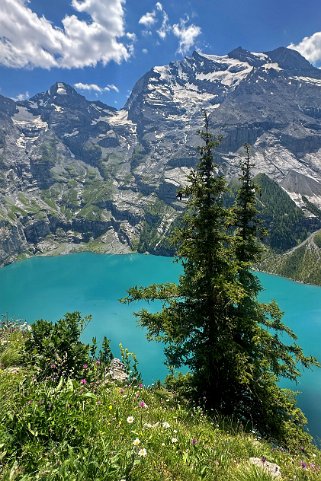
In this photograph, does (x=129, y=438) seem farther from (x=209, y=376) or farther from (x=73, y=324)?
(x=209, y=376)

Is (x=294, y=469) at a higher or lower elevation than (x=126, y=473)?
lower

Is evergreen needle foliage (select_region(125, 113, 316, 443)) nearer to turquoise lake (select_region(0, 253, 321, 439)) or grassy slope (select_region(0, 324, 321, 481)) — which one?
grassy slope (select_region(0, 324, 321, 481))

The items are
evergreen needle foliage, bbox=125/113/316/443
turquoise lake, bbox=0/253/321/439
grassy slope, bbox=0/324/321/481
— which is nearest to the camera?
grassy slope, bbox=0/324/321/481

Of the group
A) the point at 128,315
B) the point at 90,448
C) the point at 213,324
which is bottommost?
the point at 128,315

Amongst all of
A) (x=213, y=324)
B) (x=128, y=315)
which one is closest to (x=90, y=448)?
(x=213, y=324)

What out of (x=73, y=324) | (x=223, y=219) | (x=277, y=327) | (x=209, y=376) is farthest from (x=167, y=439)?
(x=277, y=327)

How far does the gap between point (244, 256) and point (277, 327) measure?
13.8 ft

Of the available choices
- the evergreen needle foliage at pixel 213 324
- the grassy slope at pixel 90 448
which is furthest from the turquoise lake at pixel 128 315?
the grassy slope at pixel 90 448

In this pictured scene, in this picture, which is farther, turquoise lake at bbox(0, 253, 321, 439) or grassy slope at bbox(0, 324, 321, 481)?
turquoise lake at bbox(0, 253, 321, 439)

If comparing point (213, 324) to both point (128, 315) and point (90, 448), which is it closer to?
point (90, 448)

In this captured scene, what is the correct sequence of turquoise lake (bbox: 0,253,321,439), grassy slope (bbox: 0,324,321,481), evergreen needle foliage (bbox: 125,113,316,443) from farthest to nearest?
turquoise lake (bbox: 0,253,321,439) → evergreen needle foliage (bbox: 125,113,316,443) → grassy slope (bbox: 0,324,321,481)

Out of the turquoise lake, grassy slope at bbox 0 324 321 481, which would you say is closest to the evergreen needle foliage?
grassy slope at bbox 0 324 321 481

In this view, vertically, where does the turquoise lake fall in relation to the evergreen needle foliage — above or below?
below

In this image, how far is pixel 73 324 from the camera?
9320 mm
